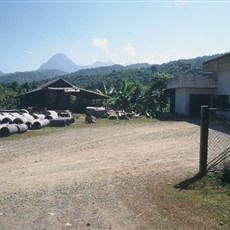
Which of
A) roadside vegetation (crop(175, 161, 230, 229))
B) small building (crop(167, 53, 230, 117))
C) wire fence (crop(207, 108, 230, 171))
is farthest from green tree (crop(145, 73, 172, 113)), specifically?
roadside vegetation (crop(175, 161, 230, 229))

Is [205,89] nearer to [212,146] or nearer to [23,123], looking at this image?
[23,123]

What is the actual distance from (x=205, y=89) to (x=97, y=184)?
24.0 meters

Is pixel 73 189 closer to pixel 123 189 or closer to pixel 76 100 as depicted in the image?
pixel 123 189

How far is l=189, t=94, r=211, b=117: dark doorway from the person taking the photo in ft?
106

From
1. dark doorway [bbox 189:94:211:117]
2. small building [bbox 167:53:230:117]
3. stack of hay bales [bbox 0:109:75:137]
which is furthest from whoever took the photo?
dark doorway [bbox 189:94:211:117]

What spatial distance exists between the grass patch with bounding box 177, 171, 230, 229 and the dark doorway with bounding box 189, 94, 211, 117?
23105 mm

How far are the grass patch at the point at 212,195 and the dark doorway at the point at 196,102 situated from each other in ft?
75.8

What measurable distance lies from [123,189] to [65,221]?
2.37 meters

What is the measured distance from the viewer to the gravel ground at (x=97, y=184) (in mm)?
6938

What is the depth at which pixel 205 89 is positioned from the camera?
1246 inches

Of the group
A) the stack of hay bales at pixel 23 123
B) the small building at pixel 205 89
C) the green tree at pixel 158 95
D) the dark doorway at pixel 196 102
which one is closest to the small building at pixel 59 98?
the green tree at pixel 158 95

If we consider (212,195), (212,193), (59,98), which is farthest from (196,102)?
(212,195)

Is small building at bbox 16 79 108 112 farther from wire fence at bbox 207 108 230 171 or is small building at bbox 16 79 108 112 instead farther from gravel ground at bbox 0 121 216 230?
gravel ground at bbox 0 121 216 230

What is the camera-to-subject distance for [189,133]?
67.7 ft
